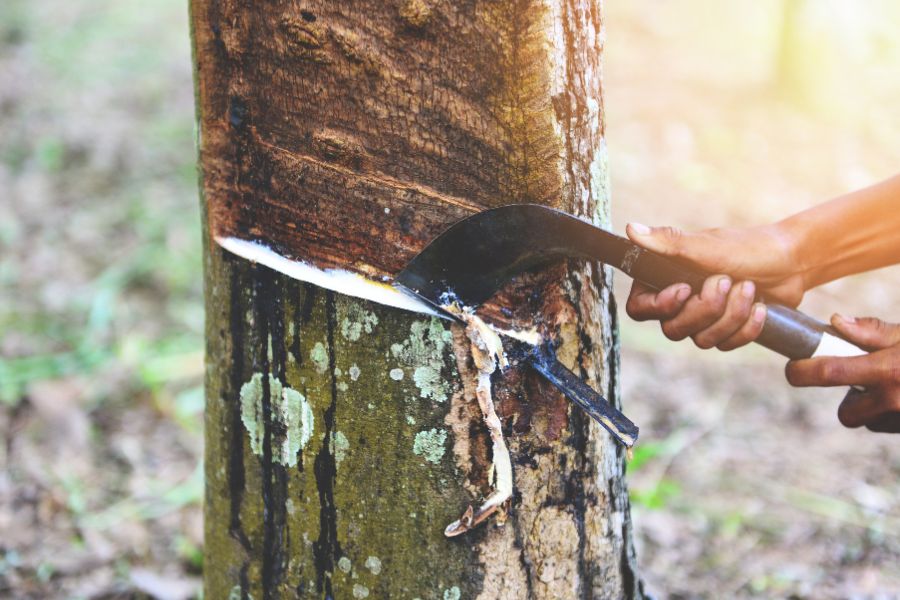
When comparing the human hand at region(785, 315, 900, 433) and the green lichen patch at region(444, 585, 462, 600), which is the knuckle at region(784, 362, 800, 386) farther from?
the green lichen patch at region(444, 585, 462, 600)

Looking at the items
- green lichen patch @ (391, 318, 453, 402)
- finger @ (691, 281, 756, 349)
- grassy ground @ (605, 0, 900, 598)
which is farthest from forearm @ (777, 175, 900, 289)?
grassy ground @ (605, 0, 900, 598)

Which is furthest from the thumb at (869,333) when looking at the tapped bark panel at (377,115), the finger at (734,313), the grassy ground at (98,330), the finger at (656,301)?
the grassy ground at (98,330)

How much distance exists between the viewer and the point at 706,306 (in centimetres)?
114

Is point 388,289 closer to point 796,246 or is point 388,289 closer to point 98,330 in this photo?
point 796,246

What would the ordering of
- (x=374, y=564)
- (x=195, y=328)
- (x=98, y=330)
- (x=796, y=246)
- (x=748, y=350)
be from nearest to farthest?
1. (x=374, y=564)
2. (x=796, y=246)
3. (x=98, y=330)
4. (x=195, y=328)
5. (x=748, y=350)

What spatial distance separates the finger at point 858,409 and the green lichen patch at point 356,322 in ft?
2.92

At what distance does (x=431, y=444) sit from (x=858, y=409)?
83cm

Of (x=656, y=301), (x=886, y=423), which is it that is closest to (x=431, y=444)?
(x=656, y=301)

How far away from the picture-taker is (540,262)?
3.41ft

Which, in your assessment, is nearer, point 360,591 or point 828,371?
point 360,591

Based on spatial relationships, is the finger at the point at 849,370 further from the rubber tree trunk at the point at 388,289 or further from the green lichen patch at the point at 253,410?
the green lichen patch at the point at 253,410

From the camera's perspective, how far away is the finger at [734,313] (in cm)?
115

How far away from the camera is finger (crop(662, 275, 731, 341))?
3.75 feet

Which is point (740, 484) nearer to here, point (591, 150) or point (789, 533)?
point (789, 533)
